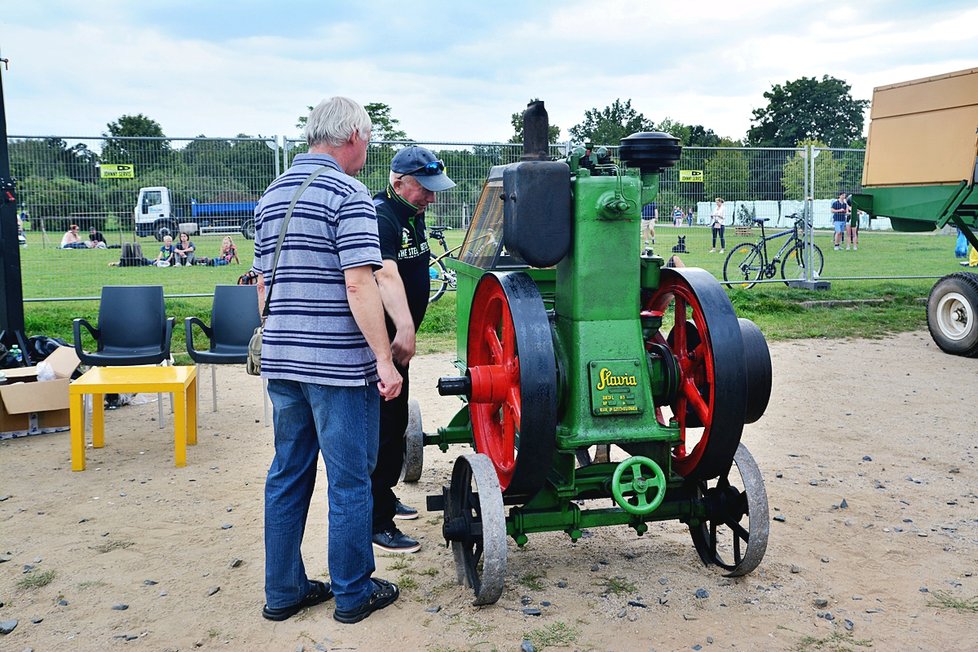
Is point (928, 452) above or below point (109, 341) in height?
below

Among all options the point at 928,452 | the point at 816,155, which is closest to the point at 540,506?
the point at 928,452

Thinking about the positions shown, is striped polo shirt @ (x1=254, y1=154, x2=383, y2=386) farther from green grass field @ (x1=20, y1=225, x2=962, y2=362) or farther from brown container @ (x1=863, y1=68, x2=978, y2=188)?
brown container @ (x1=863, y1=68, x2=978, y2=188)

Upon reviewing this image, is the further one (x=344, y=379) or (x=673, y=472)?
(x=673, y=472)

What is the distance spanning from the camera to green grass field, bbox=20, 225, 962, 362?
10430 mm

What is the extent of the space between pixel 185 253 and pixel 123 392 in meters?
7.17

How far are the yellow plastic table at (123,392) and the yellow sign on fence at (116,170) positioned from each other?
5.25 meters

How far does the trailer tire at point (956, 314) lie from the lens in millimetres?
8828

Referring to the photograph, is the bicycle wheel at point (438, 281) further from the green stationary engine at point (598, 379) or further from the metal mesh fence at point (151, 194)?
the green stationary engine at point (598, 379)

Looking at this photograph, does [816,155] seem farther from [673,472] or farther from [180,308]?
[673,472]

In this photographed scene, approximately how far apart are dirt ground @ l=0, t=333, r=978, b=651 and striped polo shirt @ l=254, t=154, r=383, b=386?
3.53 feet

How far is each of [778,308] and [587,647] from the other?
387 inches

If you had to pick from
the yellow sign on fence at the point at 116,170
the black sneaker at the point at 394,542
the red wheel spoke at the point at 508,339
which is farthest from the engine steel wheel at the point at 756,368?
the yellow sign on fence at the point at 116,170

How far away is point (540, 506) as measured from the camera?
3.64 m

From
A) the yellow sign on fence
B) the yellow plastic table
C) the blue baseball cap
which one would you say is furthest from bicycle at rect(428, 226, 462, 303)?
the blue baseball cap
